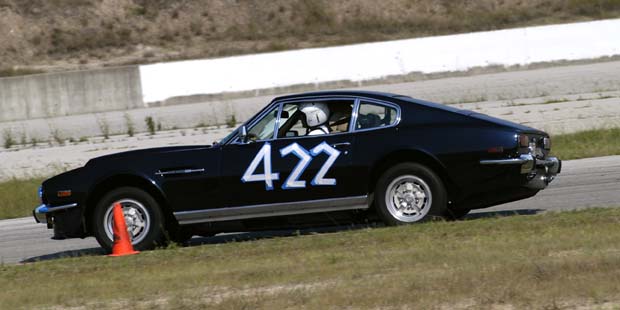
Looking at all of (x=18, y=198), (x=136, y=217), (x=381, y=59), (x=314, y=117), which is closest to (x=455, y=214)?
(x=314, y=117)

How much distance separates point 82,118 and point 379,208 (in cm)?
2123

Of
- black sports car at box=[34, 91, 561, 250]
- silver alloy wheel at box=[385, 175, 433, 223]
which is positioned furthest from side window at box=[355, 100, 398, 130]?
silver alloy wheel at box=[385, 175, 433, 223]

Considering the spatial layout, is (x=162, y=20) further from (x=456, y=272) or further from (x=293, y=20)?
(x=456, y=272)

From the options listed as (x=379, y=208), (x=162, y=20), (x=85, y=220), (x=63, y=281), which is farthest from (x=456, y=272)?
(x=162, y=20)

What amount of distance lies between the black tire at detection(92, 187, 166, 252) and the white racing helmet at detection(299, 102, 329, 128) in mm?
1628

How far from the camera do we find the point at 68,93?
3022 cm

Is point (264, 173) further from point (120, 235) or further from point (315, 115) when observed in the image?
point (120, 235)

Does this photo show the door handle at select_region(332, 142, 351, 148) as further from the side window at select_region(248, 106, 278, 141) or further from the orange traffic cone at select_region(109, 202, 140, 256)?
the orange traffic cone at select_region(109, 202, 140, 256)

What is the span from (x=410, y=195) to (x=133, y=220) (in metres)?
2.59

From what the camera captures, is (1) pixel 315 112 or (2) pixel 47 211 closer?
(1) pixel 315 112

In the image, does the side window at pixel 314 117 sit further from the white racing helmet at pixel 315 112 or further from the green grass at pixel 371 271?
the green grass at pixel 371 271

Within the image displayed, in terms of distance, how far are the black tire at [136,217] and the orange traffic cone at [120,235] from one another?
125mm

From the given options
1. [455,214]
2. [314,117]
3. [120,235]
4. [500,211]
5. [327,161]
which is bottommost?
[500,211]

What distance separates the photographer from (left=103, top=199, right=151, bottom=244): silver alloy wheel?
9.44 m
